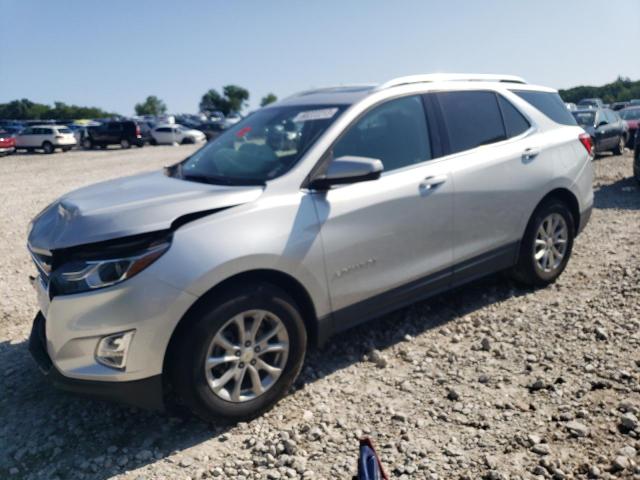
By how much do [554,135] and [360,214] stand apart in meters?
2.34

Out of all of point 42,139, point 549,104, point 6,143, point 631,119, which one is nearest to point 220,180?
point 549,104

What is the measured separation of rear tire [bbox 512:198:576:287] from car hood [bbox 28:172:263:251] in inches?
102

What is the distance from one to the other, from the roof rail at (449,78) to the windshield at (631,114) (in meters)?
16.0

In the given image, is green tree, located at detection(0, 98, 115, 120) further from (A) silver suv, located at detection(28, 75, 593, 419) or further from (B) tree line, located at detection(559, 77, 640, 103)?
(A) silver suv, located at detection(28, 75, 593, 419)

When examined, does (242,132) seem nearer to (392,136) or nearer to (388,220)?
(392,136)

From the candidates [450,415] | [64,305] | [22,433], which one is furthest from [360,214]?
[22,433]

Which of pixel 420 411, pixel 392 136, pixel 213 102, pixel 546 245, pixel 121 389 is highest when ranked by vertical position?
pixel 213 102

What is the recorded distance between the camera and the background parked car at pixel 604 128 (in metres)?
15.1

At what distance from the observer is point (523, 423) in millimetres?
3035

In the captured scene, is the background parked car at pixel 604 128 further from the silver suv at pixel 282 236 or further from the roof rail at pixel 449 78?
the silver suv at pixel 282 236

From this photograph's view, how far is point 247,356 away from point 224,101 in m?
125

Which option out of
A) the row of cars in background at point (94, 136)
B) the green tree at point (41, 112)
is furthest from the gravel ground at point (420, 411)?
the green tree at point (41, 112)

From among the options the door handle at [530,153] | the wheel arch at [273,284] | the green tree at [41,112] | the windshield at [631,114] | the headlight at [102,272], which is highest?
the green tree at [41,112]

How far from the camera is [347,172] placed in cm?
319
